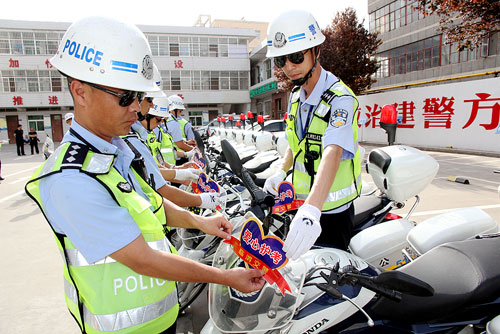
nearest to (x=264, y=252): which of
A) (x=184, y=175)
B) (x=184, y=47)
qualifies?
(x=184, y=175)

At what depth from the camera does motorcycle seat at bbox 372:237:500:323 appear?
1283 mm

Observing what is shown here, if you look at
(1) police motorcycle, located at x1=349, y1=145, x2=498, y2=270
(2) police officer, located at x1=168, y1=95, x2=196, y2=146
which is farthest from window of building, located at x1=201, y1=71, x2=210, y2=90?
(1) police motorcycle, located at x1=349, y1=145, x2=498, y2=270

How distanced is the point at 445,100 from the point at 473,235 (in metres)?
10.5

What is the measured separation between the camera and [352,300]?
4.01 feet

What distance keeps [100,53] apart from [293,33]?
3.80 feet

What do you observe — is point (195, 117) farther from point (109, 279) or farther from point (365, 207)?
point (109, 279)

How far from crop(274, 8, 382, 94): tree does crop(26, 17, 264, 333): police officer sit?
16000mm

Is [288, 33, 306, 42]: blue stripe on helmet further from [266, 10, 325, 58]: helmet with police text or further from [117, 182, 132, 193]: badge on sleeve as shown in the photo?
[117, 182, 132, 193]: badge on sleeve

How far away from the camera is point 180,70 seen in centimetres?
3316

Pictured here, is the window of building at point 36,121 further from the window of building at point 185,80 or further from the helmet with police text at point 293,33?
the helmet with police text at point 293,33

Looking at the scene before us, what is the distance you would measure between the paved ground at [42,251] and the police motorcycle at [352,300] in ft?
5.04

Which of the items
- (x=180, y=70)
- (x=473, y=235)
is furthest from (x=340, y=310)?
(x=180, y=70)

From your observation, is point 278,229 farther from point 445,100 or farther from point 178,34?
point 178,34

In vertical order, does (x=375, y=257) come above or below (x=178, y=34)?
below
